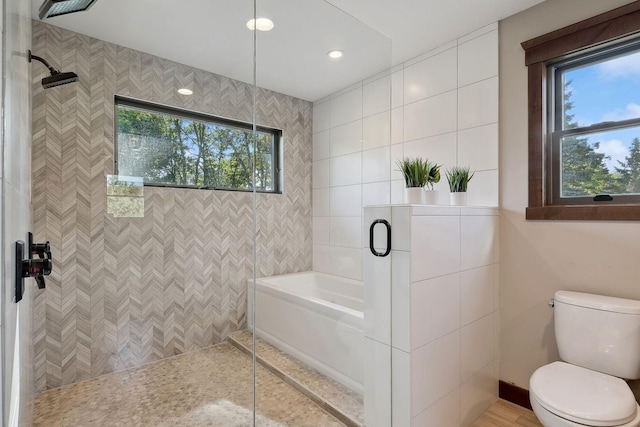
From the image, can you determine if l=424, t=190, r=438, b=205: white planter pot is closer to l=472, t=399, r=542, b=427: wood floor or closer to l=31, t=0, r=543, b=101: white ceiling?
l=31, t=0, r=543, b=101: white ceiling

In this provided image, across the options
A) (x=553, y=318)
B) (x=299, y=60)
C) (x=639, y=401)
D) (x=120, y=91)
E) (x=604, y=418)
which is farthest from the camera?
(x=299, y=60)

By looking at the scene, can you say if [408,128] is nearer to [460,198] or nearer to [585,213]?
[460,198]

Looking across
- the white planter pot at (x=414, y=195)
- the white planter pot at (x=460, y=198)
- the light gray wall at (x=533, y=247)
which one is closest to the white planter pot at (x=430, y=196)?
the white planter pot at (x=414, y=195)

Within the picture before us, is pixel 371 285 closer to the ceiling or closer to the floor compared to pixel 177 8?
closer to the floor

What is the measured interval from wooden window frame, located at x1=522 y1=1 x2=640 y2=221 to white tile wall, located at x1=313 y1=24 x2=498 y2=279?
219 mm

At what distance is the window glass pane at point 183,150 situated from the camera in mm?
2061

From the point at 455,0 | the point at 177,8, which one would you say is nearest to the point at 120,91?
the point at 177,8

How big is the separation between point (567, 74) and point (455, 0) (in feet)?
2.75

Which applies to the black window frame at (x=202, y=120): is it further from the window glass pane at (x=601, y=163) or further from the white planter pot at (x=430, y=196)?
the window glass pane at (x=601, y=163)

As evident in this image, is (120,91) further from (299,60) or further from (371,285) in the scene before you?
(371,285)

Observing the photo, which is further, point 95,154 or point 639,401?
point 95,154

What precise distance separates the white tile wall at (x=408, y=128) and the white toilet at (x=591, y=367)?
2.71 feet

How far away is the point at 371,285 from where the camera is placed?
5.46 feet

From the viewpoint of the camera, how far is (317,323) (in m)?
2.31
